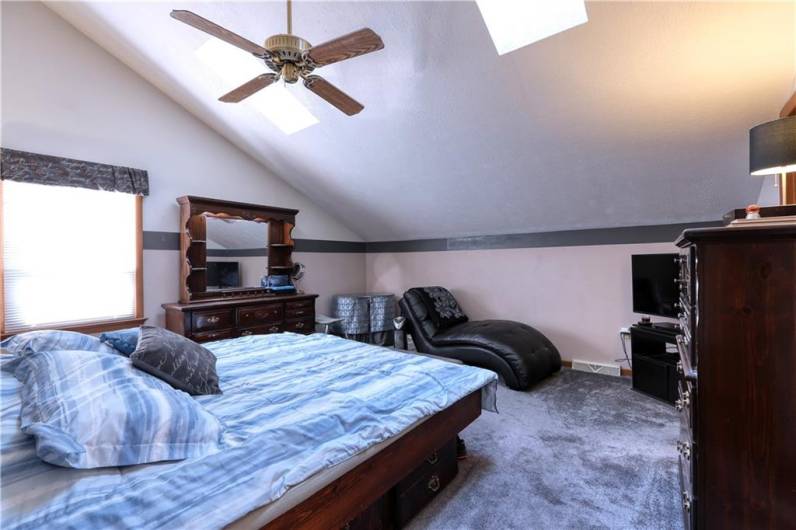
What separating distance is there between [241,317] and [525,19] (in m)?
3.76

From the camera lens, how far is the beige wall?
159 inches

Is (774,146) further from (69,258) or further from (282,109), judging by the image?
(69,258)

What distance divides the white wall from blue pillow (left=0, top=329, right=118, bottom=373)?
2.03 metres

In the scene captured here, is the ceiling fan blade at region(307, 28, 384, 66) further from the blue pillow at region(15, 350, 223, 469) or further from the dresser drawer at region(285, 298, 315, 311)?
the dresser drawer at region(285, 298, 315, 311)

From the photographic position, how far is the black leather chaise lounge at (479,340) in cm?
358

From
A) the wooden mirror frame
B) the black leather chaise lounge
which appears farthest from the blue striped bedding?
the wooden mirror frame

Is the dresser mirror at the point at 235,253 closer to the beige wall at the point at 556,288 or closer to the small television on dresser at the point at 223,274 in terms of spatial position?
the small television on dresser at the point at 223,274

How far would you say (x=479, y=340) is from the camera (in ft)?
12.5

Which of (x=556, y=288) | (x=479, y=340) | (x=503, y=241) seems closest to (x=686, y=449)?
(x=479, y=340)

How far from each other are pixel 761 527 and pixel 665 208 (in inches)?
127

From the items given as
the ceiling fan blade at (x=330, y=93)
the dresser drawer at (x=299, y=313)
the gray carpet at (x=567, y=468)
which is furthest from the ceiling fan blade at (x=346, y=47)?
the dresser drawer at (x=299, y=313)

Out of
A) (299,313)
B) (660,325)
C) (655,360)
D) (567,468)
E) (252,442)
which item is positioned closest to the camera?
(252,442)

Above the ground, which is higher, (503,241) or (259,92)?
(259,92)

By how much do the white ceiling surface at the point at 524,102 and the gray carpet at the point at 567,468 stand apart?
209cm
